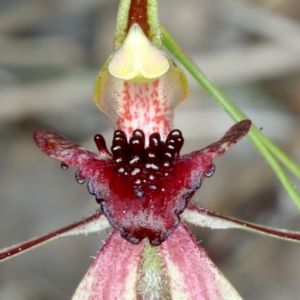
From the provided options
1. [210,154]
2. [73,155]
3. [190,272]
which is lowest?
[190,272]

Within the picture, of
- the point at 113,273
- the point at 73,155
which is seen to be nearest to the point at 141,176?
the point at 73,155

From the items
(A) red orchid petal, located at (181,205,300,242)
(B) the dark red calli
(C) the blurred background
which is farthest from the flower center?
(C) the blurred background

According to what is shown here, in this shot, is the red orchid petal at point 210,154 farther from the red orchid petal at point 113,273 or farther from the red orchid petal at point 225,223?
the red orchid petal at point 113,273

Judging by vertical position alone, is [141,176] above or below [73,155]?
below

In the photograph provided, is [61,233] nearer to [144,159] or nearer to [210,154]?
[144,159]

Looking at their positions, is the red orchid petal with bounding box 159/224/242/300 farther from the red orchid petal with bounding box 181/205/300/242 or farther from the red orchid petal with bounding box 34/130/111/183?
the red orchid petal with bounding box 34/130/111/183

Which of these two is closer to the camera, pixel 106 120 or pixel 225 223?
pixel 225 223

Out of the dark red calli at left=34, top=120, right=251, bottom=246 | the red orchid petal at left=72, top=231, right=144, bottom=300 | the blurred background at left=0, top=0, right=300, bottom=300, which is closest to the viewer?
the dark red calli at left=34, top=120, right=251, bottom=246
